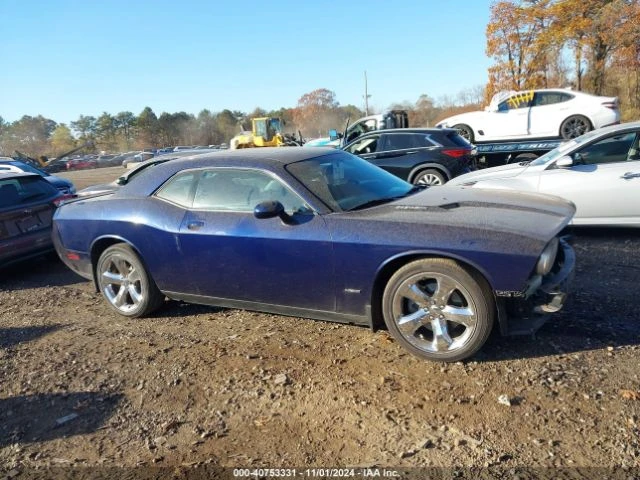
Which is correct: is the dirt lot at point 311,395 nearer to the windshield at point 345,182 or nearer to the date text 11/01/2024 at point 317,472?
the date text 11/01/2024 at point 317,472

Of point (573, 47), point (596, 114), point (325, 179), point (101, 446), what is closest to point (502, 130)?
point (596, 114)

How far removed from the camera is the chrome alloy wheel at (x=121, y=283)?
4734 millimetres

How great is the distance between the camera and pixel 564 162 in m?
6.34

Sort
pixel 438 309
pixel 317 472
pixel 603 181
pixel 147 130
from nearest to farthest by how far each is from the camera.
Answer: pixel 317 472
pixel 438 309
pixel 603 181
pixel 147 130

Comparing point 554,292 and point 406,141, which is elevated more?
point 406,141

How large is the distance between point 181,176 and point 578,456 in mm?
3752

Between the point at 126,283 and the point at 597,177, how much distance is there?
5761mm

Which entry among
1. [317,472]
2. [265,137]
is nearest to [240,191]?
[317,472]

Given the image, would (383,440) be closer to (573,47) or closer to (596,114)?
(596,114)

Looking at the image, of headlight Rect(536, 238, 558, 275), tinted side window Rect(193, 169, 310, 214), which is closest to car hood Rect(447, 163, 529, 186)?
headlight Rect(536, 238, 558, 275)

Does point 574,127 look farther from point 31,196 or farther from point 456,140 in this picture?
point 31,196

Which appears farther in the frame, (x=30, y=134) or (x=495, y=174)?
(x=30, y=134)

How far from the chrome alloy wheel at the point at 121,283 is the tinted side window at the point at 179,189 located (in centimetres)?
76

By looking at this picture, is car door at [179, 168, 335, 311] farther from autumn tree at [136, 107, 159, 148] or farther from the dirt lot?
autumn tree at [136, 107, 159, 148]
